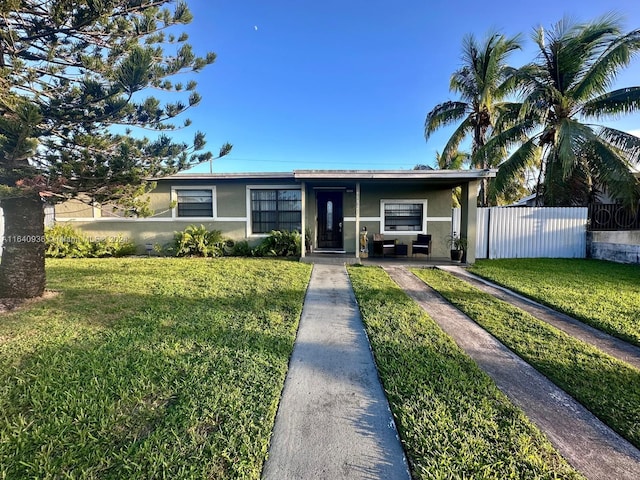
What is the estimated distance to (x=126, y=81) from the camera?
3.19 m

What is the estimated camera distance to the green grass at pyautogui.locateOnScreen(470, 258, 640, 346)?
410 cm

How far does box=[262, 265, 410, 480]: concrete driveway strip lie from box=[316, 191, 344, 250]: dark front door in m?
7.44

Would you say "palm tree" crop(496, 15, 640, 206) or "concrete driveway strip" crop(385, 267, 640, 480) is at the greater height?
"palm tree" crop(496, 15, 640, 206)

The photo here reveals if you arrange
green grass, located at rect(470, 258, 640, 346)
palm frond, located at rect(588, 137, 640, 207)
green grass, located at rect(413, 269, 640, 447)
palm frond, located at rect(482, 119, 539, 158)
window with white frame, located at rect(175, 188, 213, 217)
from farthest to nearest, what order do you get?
palm frond, located at rect(482, 119, 539, 158)
window with white frame, located at rect(175, 188, 213, 217)
palm frond, located at rect(588, 137, 640, 207)
green grass, located at rect(470, 258, 640, 346)
green grass, located at rect(413, 269, 640, 447)

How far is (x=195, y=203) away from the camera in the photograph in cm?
1016

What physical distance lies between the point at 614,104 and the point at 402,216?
8.50 meters

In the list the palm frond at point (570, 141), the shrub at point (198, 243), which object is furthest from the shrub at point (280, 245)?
the palm frond at point (570, 141)

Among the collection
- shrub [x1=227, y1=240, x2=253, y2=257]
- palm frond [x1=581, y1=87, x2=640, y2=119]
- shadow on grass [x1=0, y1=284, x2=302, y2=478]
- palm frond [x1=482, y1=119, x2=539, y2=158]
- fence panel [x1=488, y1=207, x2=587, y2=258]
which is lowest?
shadow on grass [x1=0, y1=284, x2=302, y2=478]

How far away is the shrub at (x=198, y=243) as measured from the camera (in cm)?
962

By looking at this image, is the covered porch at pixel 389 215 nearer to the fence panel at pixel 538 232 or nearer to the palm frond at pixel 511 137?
the fence panel at pixel 538 232

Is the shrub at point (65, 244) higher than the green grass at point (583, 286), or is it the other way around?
the shrub at point (65, 244)

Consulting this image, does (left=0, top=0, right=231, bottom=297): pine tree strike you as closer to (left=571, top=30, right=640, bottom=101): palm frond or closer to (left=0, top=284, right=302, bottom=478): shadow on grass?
(left=0, top=284, right=302, bottom=478): shadow on grass

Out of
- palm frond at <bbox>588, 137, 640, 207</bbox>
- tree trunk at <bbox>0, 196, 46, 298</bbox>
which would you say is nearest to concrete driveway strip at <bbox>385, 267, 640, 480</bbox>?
tree trunk at <bbox>0, 196, 46, 298</bbox>

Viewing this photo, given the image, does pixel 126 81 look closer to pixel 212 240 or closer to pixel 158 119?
pixel 158 119
